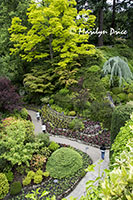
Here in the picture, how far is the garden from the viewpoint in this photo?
368 cm

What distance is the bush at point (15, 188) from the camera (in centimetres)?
541

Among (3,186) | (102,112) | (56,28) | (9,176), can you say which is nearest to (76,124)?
(102,112)

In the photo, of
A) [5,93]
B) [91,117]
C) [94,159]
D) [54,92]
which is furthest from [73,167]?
[54,92]

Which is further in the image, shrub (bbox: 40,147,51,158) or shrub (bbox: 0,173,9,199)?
shrub (bbox: 40,147,51,158)

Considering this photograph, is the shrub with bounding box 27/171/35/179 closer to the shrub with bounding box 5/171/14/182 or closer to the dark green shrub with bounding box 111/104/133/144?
the shrub with bounding box 5/171/14/182

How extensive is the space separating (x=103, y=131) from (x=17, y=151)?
185 inches

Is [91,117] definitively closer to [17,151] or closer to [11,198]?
[17,151]

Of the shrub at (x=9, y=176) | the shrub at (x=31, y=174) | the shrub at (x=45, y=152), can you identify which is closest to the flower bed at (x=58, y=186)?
the shrub at (x=31, y=174)

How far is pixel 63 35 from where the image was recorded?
42.9 ft

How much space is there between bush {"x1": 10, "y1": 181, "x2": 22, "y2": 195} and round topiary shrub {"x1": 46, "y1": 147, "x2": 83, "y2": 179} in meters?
1.18

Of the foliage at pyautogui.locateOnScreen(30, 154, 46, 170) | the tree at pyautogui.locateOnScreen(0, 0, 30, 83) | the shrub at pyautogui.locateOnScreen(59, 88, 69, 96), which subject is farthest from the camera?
the tree at pyautogui.locateOnScreen(0, 0, 30, 83)

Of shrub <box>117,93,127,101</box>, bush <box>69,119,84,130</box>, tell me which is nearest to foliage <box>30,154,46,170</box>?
bush <box>69,119,84,130</box>

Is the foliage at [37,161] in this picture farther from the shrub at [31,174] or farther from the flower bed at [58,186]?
the flower bed at [58,186]

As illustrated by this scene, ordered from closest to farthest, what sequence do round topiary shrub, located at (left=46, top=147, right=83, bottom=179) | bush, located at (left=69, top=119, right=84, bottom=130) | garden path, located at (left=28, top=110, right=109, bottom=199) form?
garden path, located at (left=28, top=110, right=109, bottom=199) → round topiary shrub, located at (left=46, top=147, right=83, bottom=179) → bush, located at (left=69, top=119, right=84, bottom=130)
